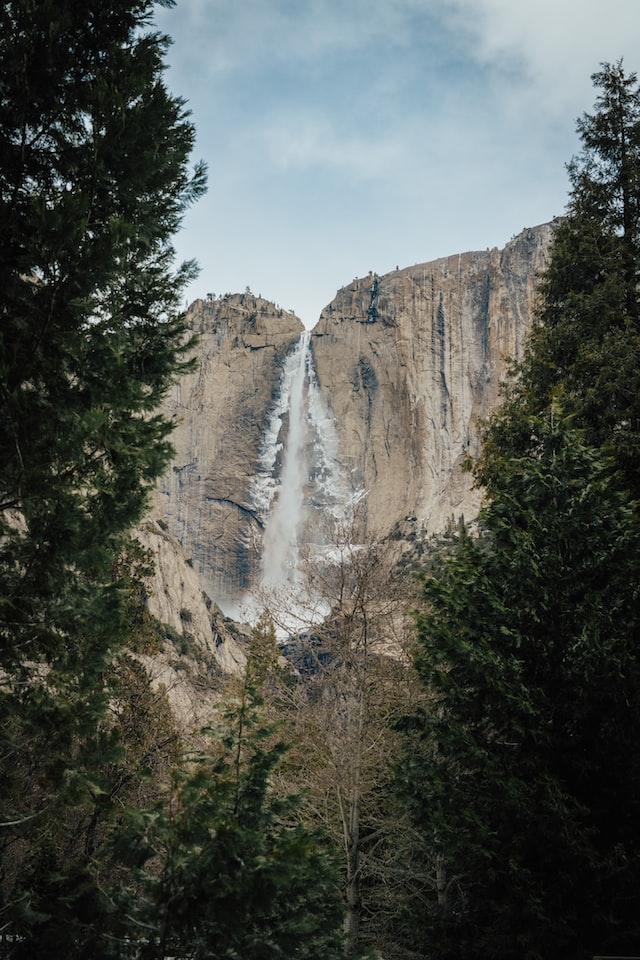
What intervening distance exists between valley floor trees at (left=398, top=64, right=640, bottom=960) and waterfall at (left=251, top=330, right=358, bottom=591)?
9080cm

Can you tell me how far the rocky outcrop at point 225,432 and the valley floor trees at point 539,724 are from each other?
93.6 meters

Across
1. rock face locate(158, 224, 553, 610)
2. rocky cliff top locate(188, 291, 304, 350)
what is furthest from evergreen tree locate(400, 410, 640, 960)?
rocky cliff top locate(188, 291, 304, 350)

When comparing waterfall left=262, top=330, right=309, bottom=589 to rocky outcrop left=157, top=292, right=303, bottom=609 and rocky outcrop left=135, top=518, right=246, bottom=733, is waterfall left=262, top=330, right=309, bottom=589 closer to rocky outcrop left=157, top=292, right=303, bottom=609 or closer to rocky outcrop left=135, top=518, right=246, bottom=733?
rocky outcrop left=157, top=292, right=303, bottom=609

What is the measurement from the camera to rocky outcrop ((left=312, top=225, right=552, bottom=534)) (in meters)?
94.4

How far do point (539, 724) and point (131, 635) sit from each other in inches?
157

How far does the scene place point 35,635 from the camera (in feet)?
17.7

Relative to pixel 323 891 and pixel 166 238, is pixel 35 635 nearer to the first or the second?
pixel 323 891

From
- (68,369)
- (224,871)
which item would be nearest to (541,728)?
(224,871)

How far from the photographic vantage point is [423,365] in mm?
99312

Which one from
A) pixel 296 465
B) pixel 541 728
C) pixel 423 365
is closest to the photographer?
pixel 541 728

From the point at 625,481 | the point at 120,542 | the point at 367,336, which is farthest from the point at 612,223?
the point at 367,336

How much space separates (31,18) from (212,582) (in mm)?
99045

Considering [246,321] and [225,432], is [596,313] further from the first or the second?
[246,321]

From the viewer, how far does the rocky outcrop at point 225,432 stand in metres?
104
